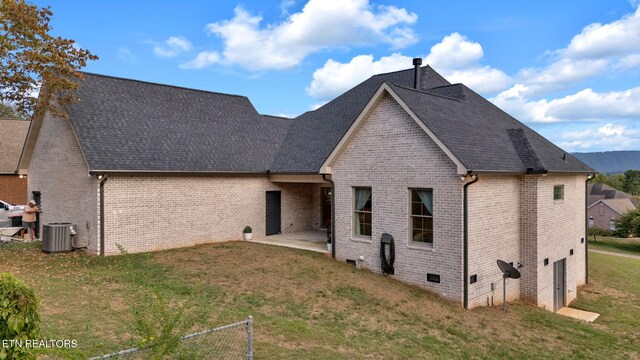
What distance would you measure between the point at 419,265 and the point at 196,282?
22.8 ft

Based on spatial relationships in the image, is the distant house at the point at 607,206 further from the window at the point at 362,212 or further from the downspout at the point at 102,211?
the downspout at the point at 102,211

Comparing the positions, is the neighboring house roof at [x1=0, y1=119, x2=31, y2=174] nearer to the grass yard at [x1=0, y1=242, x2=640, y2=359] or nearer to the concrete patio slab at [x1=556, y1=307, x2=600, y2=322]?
the grass yard at [x1=0, y1=242, x2=640, y2=359]

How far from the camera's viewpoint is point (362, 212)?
50.3 ft

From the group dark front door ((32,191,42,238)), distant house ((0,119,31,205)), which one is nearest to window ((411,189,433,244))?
dark front door ((32,191,42,238))

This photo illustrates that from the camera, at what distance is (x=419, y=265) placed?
43.7ft

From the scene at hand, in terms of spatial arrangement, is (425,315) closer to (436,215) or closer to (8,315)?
(436,215)

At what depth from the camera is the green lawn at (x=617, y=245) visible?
3890cm

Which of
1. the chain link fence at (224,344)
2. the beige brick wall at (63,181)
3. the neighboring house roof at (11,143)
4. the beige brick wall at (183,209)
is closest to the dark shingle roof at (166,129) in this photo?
the beige brick wall at (183,209)

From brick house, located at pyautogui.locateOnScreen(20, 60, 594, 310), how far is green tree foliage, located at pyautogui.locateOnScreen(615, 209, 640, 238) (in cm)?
3463

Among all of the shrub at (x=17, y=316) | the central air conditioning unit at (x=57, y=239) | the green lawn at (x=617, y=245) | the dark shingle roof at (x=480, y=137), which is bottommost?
the green lawn at (x=617, y=245)

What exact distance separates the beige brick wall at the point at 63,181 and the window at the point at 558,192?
17.1 metres

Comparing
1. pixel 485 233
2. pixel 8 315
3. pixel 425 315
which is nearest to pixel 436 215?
pixel 485 233

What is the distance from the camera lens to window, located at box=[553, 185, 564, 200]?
15.7m

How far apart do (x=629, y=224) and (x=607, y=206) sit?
24.0 meters
